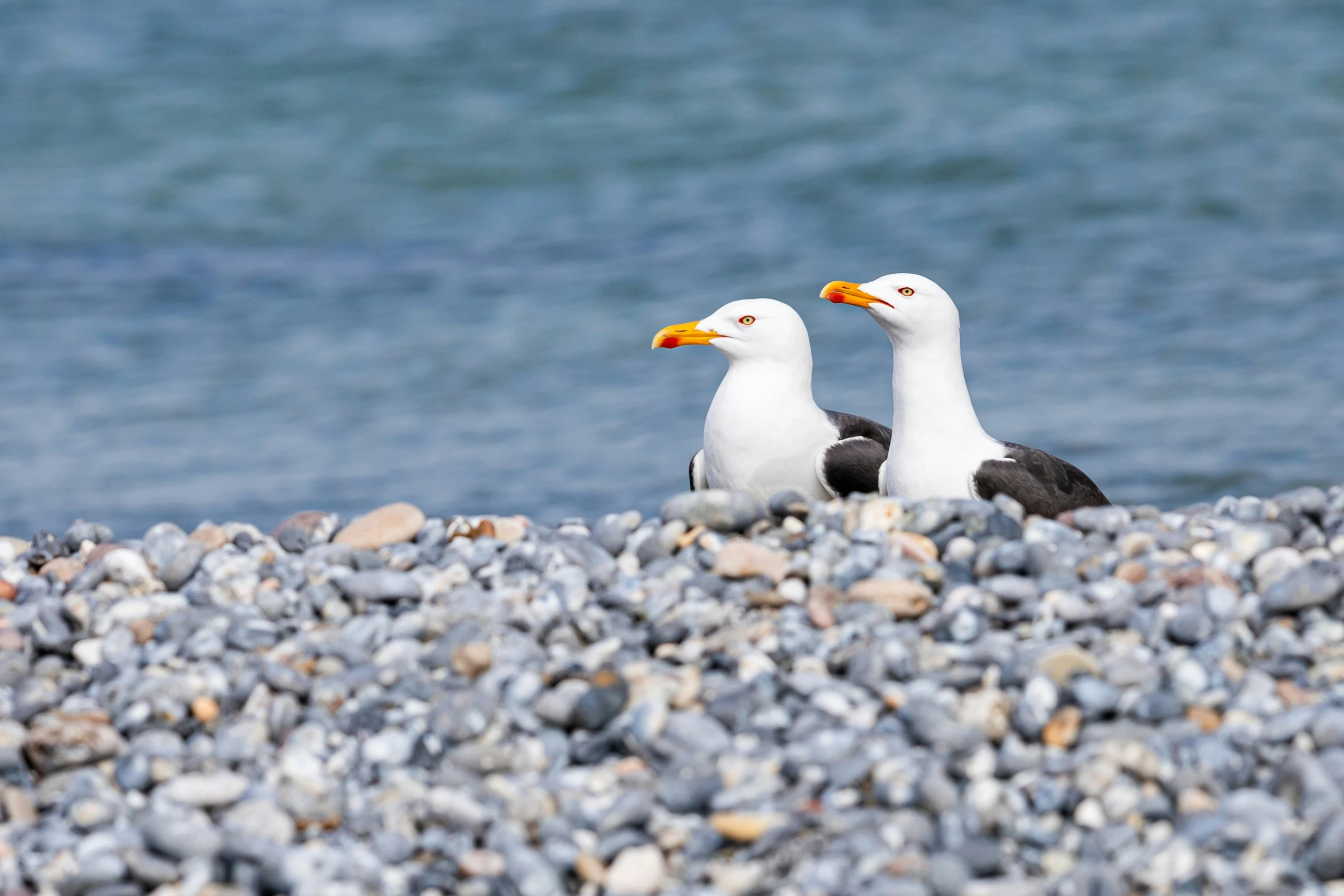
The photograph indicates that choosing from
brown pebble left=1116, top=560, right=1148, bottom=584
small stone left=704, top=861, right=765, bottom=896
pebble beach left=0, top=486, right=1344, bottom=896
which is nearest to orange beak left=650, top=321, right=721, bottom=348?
pebble beach left=0, top=486, right=1344, bottom=896

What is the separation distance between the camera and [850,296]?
16.1 feet

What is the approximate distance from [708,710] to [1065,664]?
0.75m

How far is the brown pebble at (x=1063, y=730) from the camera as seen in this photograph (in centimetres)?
337

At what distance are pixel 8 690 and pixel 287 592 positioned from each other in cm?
71

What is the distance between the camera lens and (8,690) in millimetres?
3932

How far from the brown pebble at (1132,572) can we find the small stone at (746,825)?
1233 millimetres

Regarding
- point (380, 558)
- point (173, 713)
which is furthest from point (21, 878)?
point (380, 558)

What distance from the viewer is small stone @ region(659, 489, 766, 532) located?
4473 millimetres

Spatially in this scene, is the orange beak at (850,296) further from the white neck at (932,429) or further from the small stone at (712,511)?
the small stone at (712,511)

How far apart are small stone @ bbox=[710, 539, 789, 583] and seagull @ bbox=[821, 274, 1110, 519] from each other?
0.77m

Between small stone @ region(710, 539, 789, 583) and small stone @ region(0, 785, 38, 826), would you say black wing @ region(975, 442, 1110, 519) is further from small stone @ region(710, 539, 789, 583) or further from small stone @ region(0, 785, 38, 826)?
small stone @ region(0, 785, 38, 826)

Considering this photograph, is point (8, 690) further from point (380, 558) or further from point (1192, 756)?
point (1192, 756)

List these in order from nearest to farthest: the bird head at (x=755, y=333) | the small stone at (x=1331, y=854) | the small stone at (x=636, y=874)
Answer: the small stone at (x=1331, y=854)
the small stone at (x=636, y=874)
the bird head at (x=755, y=333)

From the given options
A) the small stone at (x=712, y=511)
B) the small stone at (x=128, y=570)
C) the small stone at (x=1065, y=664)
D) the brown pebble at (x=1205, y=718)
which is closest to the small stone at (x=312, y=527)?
the small stone at (x=128, y=570)
